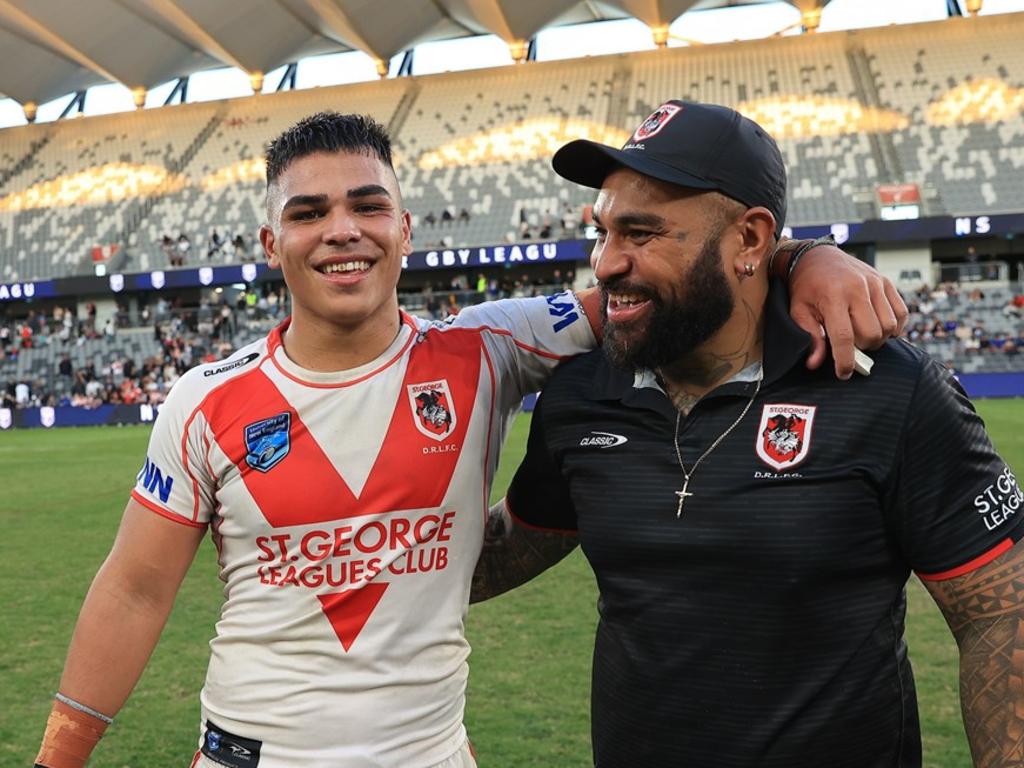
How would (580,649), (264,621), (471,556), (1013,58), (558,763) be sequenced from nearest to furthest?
(264,621)
(471,556)
(558,763)
(580,649)
(1013,58)

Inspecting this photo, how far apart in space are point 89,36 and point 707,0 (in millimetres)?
28696

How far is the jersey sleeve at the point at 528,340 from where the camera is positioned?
2.66m

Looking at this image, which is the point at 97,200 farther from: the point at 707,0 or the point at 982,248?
the point at 982,248

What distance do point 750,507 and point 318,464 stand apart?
0.97 meters

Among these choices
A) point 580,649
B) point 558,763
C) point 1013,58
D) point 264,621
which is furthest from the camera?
point 1013,58

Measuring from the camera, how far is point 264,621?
88.4 inches

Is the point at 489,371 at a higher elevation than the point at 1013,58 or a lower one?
lower

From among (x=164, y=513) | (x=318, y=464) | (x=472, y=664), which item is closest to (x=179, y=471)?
(x=164, y=513)

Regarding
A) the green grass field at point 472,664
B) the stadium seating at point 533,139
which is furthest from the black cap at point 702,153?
the stadium seating at point 533,139

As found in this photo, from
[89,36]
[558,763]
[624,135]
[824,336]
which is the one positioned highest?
[89,36]

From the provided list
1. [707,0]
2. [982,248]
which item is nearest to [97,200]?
[707,0]

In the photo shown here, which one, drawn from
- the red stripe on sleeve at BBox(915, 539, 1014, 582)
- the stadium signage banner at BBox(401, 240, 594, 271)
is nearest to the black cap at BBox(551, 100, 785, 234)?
the red stripe on sleeve at BBox(915, 539, 1014, 582)

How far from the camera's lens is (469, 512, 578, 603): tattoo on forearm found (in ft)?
8.73

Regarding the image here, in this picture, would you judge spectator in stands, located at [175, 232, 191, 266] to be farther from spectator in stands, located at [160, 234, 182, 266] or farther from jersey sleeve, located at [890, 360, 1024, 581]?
jersey sleeve, located at [890, 360, 1024, 581]
